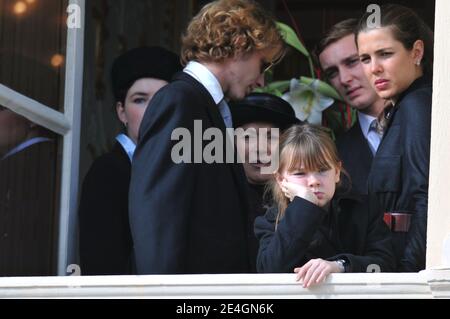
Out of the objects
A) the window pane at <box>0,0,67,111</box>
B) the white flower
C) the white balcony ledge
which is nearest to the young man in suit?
the white flower

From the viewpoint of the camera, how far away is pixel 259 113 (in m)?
4.63

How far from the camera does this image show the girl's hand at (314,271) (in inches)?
149

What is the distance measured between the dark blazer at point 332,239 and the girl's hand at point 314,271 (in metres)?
0.09

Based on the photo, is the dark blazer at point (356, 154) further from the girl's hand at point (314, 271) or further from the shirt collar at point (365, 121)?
the girl's hand at point (314, 271)

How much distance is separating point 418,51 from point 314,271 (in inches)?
33.4

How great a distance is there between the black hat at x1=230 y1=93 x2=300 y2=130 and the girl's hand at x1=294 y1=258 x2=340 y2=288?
0.86m

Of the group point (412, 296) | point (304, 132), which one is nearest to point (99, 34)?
point (304, 132)

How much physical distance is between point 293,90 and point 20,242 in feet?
3.97

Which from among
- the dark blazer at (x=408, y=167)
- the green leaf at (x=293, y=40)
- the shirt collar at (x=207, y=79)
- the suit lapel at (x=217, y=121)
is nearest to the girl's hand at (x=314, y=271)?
the dark blazer at (x=408, y=167)

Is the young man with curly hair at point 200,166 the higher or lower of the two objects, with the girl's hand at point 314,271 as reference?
higher

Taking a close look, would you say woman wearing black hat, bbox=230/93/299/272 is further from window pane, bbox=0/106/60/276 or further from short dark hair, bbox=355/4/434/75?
window pane, bbox=0/106/60/276

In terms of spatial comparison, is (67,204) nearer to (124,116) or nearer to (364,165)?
(124,116)

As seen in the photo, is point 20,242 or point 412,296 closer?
point 412,296

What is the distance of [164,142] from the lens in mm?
4156
